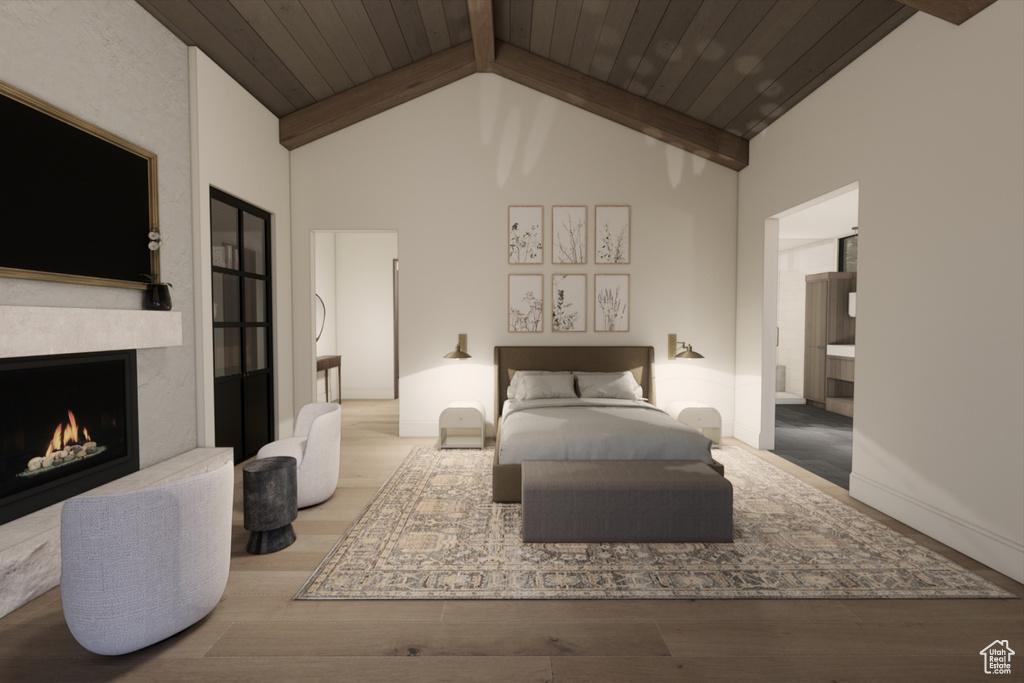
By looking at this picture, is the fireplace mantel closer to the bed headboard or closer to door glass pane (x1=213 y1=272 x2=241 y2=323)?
door glass pane (x1=213 y1=272 x2=241 y2=323)

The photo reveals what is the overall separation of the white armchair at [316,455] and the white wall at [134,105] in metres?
0.87

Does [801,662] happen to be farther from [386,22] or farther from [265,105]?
[265,105]

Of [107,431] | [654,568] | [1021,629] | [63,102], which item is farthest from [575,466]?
[63,102]

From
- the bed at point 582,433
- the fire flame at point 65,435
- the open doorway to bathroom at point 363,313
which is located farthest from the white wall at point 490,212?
the fire flame at point 65,435

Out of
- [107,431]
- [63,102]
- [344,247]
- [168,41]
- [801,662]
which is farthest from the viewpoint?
[344,247]

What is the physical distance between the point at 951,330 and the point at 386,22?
4564 mm

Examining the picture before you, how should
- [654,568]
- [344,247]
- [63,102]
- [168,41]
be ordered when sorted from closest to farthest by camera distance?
[654,568] → [63,102] → [168,41] → [344,247]

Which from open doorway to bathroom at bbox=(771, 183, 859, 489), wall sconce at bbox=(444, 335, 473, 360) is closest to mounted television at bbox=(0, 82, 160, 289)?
wall sconce at bbox=(444, 335, 473, 360)

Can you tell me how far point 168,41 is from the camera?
3533 mm

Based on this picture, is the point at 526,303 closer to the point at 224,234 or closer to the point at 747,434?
the point at 747,434

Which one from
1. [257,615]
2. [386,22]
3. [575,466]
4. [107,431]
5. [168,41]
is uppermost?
[386,22]

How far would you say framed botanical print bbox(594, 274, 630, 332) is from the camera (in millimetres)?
5426

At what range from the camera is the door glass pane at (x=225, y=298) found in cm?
407

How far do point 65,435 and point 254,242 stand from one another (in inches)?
97.0
